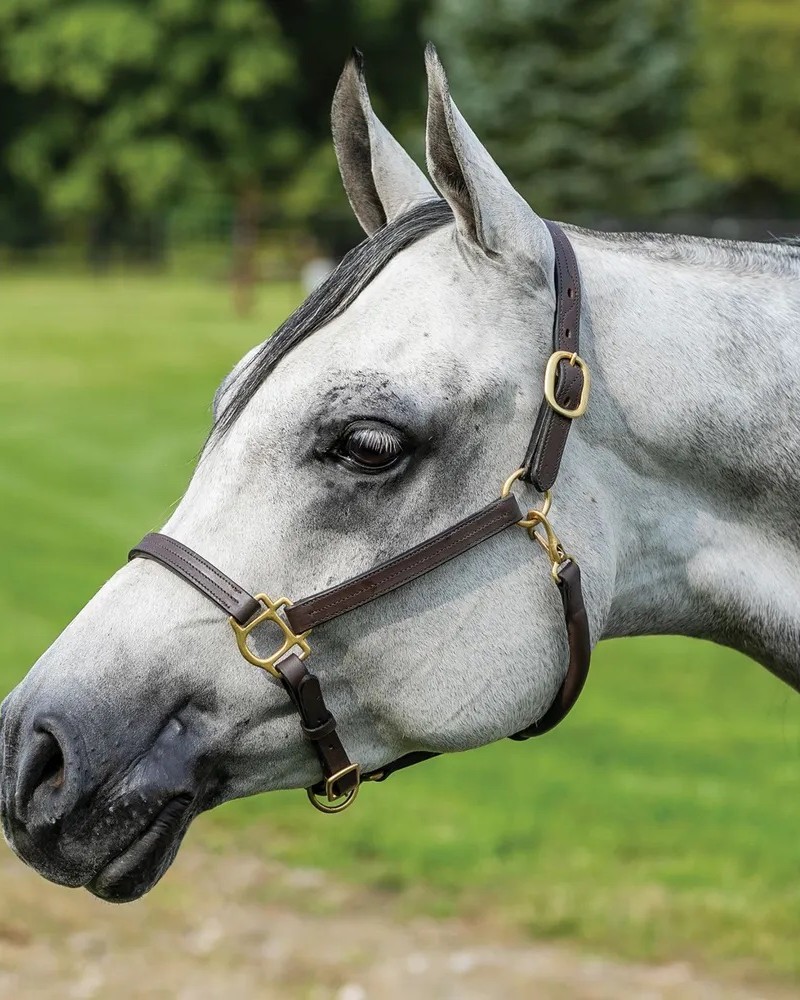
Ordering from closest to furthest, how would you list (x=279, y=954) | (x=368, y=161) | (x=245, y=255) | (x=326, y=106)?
(x=368, y=161) → (x=279, y=954) → (x=245, y=255) → (x=326, y=106)

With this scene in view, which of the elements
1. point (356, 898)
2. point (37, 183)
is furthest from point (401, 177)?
point (37, 183)

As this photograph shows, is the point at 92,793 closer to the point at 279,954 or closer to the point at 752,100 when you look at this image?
the point at 279,954

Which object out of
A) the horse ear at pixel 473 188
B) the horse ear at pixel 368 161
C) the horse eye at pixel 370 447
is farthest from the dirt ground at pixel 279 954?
the horse ear at pixel 473 188

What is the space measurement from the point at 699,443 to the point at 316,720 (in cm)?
100

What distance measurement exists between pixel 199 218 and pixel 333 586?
1452 inches

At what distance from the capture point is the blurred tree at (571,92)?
3462 cm

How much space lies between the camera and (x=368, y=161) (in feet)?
9.77

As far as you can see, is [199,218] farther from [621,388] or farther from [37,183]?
[621,388]

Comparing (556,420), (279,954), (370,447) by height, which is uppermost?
(370,447)

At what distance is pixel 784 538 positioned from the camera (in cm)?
268

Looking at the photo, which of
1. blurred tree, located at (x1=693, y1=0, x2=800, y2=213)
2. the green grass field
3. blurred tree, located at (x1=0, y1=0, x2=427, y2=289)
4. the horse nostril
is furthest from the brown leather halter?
blurred tree, located at (x1=693, y1=0, x2=800, y2=213)

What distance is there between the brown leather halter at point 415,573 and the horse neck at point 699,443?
114 mm

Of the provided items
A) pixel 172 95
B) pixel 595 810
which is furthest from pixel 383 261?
pixel 172 95

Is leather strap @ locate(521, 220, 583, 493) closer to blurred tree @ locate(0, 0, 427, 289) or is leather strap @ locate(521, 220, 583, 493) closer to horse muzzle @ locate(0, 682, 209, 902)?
horse muzzle @ locate(0, 682, 209, 902)
